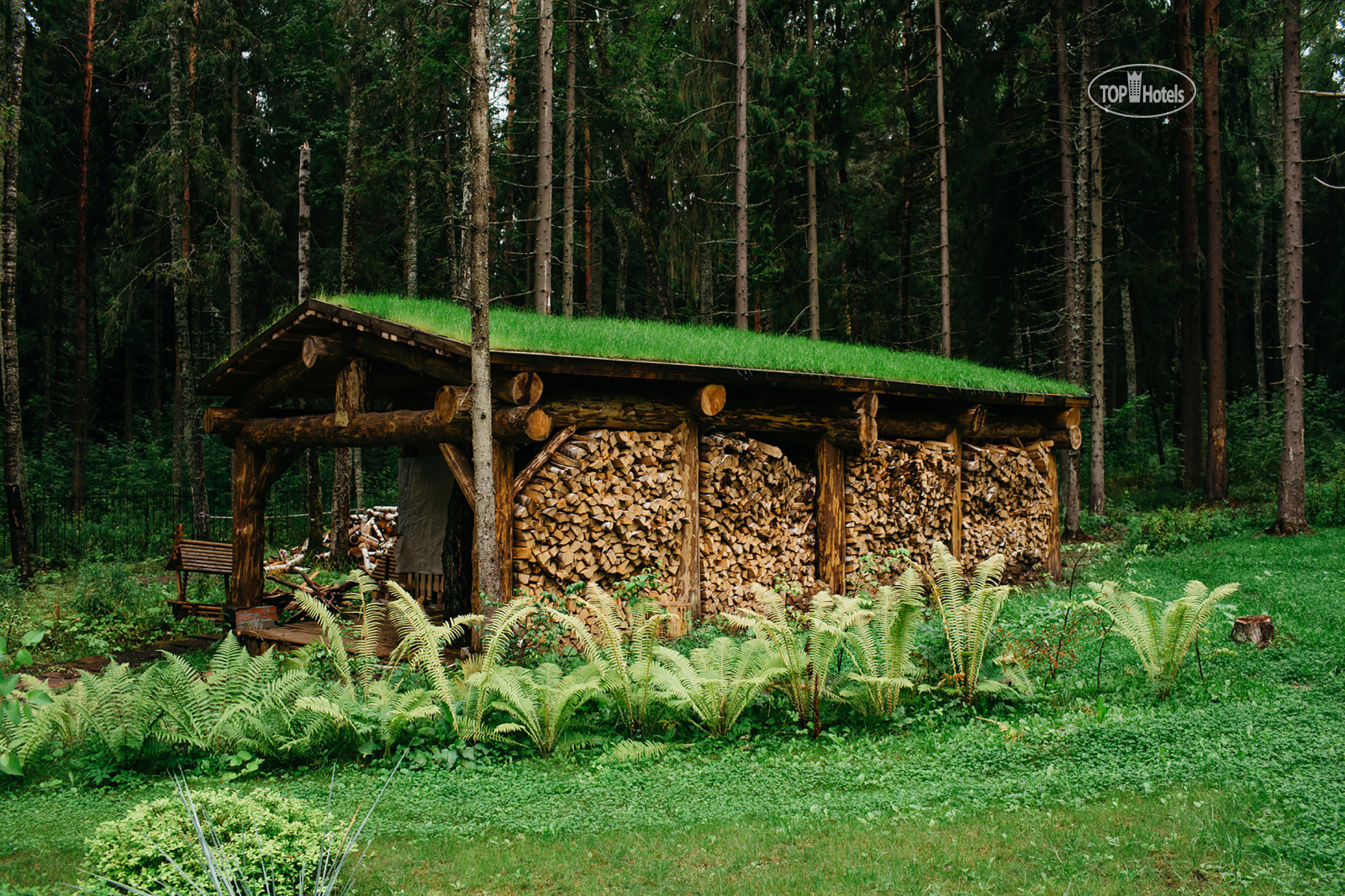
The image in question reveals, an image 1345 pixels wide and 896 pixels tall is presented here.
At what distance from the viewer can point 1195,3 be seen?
19547 millimetres

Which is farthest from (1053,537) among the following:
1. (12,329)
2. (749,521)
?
(12,329)

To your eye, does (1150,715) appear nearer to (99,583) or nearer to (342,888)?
(342,888)

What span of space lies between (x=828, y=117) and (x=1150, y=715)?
55.8 ft

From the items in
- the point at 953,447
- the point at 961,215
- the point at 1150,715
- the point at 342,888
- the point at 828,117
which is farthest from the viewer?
the point at 961,215

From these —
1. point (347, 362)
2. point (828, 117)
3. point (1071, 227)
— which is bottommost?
point (347, 362)

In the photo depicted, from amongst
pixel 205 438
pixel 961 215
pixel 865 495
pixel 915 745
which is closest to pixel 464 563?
pixel 865 495

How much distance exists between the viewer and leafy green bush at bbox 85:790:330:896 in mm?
3080

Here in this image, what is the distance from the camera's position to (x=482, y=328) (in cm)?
650

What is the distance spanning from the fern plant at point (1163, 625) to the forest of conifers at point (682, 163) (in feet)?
33.5

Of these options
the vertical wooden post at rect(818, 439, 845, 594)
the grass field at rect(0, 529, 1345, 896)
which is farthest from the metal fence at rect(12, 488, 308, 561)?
the grass field at rect(0, 529, 1345, 896)

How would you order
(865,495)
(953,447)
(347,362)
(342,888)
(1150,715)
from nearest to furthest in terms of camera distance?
(342,888), (1150,715), (347,362), (865,495), (953,447)

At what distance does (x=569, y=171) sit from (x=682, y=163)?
91.7 inches

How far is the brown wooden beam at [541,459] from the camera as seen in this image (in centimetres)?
717

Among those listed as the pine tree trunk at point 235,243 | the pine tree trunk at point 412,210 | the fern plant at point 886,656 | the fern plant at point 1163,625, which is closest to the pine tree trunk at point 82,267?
the pine tree trunk at point 235,243
